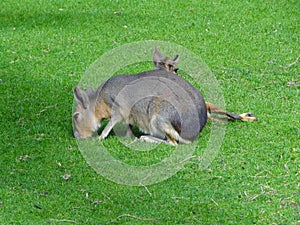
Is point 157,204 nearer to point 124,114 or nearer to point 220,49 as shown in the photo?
point 124,114

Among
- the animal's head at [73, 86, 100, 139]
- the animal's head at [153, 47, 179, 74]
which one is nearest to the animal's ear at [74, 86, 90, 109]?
the animal's head at [73, 86, 100, 139]

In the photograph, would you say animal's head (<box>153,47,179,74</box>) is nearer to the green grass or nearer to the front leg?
the green grass

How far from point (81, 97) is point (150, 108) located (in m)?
0.82

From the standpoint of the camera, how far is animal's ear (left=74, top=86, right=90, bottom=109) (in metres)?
7.55

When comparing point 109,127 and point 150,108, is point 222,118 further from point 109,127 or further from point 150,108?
point 109,127

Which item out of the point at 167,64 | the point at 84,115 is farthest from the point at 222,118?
the point at 84,115

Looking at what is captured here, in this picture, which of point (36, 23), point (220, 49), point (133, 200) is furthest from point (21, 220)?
point (36, 23)

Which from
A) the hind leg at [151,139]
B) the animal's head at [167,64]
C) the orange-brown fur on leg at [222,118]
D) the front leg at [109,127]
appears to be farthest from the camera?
the animal's head at [167,64]

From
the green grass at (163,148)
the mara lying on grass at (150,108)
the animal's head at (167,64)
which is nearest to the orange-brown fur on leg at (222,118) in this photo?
the mara lying on grass at (150,108)

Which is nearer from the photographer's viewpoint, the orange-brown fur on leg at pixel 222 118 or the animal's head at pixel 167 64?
the orange-brown fur on leg at pixel 222 118

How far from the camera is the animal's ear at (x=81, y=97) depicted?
297 inches

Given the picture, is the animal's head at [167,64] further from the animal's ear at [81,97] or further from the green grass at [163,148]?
the animal's ear at [81,97]

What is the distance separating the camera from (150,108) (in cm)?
729

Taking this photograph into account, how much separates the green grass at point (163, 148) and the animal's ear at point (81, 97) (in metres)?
0.37
